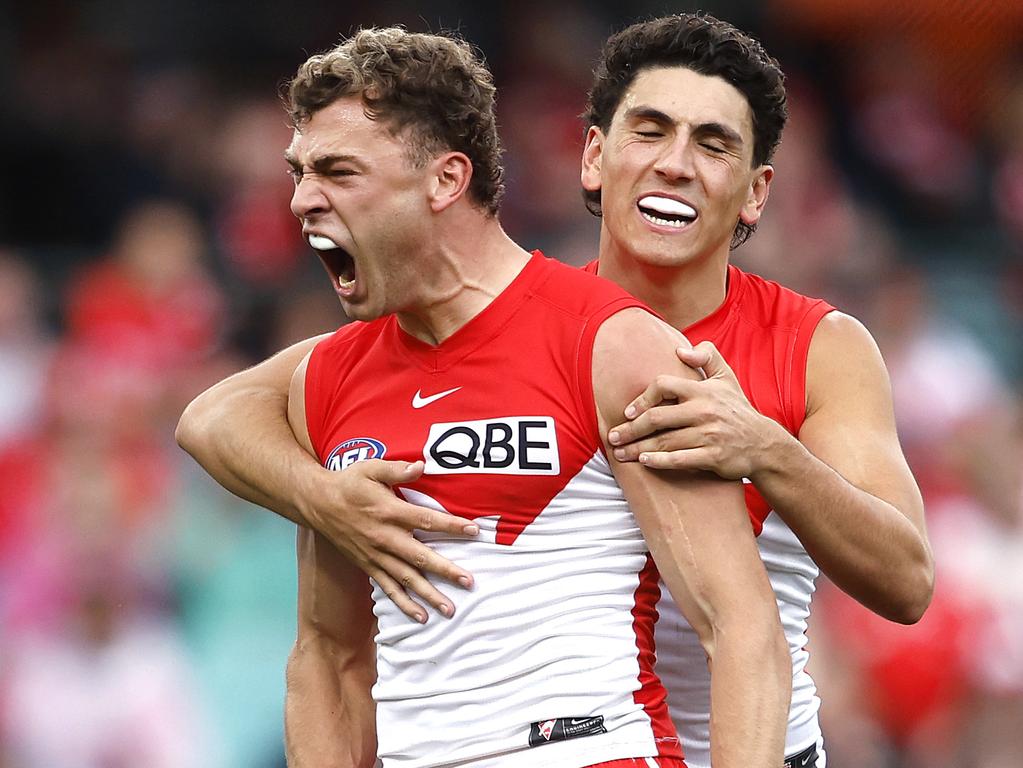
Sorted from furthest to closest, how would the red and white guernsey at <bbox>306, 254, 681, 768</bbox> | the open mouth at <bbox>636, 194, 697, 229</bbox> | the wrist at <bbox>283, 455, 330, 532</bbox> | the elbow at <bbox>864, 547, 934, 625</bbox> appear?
the open mouth at <bbox>636, 194, 697, 229</bbox> < the elbow at <bbox>864, 547, 934, 625</bbox> < the wrist at <bbox>283, 455, 330, 532</bbox> < the red and white guernsey at <bbox>306, 254, 681, 768</bbox>

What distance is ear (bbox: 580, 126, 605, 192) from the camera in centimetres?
401

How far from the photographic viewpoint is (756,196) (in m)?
3.95

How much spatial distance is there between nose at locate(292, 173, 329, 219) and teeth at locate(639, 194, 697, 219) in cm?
92

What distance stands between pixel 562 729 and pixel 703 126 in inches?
60.4

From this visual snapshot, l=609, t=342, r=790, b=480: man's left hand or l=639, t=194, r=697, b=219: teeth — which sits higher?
l=639, t=194, r=697, b=219: teeth

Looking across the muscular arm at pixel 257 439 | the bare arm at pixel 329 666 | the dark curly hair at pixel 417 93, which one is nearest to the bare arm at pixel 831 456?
the dark curly hair at pixel 417 93

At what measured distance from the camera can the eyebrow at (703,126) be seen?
148 inches

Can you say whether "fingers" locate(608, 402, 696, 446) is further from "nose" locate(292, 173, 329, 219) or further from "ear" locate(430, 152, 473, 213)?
"nose" locate(292, 173, 329, 219)

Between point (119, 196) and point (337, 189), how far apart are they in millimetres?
6699

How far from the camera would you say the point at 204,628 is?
22.3 feet

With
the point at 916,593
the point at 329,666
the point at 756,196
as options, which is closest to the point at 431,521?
the point at 329,666

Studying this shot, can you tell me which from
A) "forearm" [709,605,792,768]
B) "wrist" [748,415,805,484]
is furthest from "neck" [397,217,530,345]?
"forearm" [709,605,792,768]

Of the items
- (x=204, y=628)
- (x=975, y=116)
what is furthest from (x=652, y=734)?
(x=975, y=116)

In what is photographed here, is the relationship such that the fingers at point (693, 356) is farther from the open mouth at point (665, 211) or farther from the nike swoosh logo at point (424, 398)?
the open mouth at point (665, 211)
